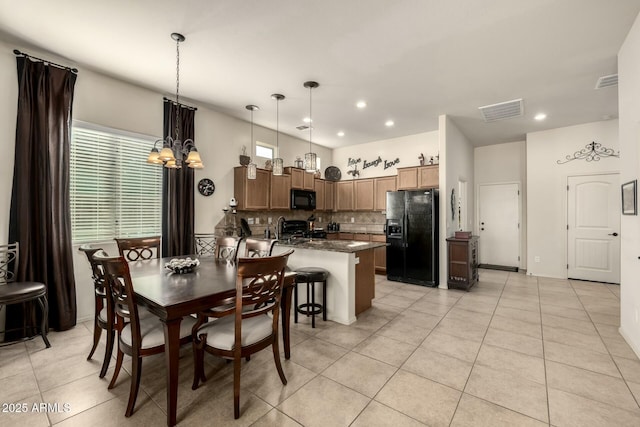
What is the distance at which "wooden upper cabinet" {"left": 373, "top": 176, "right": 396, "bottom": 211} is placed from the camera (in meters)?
6.36

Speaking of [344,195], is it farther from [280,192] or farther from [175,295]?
[175,295]

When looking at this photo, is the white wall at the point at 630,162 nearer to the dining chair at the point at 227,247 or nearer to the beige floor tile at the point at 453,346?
the beige floor tile at the point at 453,346

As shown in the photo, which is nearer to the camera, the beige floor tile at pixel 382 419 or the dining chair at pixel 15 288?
the beige floor tile at pixel 382 419

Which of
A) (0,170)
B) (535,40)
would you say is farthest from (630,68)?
(0,170)

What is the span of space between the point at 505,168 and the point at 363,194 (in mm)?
3351

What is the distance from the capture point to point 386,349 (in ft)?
8.89

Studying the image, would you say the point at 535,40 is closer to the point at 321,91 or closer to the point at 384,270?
the point at 321,91

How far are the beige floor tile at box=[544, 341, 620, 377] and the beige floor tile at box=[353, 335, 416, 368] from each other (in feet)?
4.16

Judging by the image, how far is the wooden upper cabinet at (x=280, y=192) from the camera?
17.8 ft

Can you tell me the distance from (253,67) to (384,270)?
4.49 meters

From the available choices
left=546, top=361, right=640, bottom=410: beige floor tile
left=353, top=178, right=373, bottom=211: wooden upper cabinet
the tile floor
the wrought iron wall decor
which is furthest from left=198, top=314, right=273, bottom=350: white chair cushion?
the wrought iron wall decor

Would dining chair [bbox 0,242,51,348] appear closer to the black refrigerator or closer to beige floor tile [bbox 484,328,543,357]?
beige floor tile [bbox 484,328,543,357]

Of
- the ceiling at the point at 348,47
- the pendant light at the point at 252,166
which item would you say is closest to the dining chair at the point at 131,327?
the ceiling at the point at 348,47

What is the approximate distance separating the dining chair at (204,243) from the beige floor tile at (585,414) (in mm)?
4158
